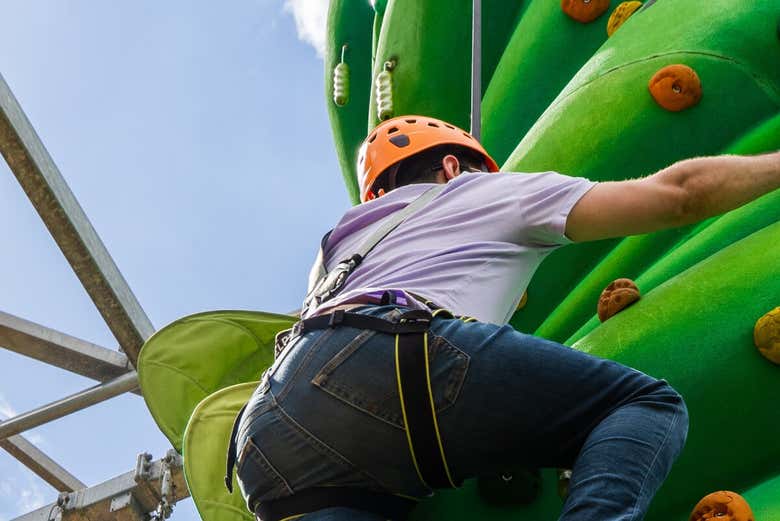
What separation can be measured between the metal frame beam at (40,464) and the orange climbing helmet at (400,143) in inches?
264

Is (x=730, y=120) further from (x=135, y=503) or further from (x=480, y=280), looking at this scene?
(x=135, y=503)

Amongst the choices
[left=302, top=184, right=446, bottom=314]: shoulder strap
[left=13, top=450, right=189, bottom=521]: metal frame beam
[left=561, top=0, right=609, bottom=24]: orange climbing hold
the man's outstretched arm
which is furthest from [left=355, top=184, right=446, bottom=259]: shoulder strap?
[left=13, top=450, right=189, bottom=521]: metal frame beam

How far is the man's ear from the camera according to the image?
309cm

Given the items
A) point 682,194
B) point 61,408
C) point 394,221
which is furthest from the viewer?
point 61,408

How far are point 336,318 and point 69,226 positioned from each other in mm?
5921

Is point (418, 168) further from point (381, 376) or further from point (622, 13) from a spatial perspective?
point (622, 13)

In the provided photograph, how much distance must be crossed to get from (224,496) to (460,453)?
1.04m

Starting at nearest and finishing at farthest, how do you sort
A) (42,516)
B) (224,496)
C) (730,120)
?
1. (224,496)
2. (730,120)
3. (42,516)

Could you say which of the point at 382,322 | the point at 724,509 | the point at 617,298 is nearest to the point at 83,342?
the point at 617,298

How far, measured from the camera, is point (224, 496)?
2.96 m

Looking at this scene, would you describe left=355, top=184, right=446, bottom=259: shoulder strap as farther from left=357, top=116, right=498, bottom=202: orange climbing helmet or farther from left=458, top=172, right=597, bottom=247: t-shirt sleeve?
left=357, top=116, right=498, bottom=202: orange climbing helmet

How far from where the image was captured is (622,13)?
13.7ft

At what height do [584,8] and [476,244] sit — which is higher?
[584,8]

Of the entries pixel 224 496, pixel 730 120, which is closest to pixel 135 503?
pixel 224 496
